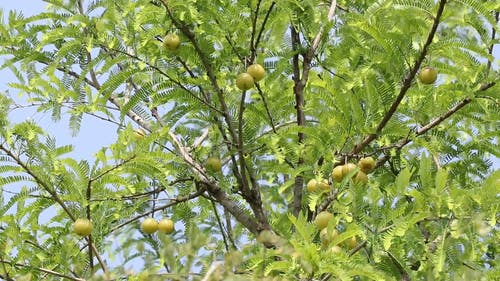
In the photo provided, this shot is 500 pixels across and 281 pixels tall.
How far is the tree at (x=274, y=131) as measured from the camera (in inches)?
136

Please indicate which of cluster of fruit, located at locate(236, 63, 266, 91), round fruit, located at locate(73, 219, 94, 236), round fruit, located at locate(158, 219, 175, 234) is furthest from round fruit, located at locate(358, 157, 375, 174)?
round fruit, located at locate(73, 219, 94, 236)

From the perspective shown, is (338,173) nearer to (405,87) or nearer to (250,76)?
(405,87)

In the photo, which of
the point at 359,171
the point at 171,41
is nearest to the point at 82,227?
the point at 171,41

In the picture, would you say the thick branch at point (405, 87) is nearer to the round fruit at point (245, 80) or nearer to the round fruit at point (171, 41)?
the round fruit at point (245, 80)

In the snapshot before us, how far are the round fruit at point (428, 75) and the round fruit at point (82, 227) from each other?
1.69 metres

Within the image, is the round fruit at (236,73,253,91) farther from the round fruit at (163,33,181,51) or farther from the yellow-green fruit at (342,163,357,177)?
the yellow-green fruit at (342,163,357,177)

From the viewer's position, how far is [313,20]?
4.26 m

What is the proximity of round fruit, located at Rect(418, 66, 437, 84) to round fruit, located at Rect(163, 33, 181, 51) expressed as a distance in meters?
1.16

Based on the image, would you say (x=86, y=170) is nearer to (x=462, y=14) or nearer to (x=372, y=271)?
(x=372, y=271)

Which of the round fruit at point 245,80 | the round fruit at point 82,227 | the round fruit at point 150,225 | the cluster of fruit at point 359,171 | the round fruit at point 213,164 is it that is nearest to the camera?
the round fruit at point 82,227

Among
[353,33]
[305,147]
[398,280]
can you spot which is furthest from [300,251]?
[353,33]

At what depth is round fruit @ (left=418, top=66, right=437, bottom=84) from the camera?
12.1 feet

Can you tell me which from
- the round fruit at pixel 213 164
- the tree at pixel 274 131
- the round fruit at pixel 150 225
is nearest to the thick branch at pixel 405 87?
the tree at pixel 274 131

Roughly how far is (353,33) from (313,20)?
27cm
